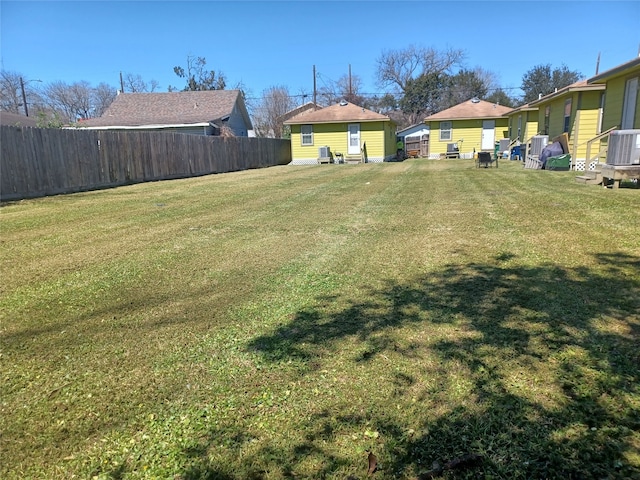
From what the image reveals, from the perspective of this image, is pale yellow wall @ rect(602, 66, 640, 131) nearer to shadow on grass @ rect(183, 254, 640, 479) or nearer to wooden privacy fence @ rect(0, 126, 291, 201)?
shadow on grass @ rect(183, 254, 640, 479)

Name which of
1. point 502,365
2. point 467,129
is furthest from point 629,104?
point 467,129

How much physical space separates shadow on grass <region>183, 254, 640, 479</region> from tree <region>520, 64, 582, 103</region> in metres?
57.3

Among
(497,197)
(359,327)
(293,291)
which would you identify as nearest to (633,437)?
(359,327)

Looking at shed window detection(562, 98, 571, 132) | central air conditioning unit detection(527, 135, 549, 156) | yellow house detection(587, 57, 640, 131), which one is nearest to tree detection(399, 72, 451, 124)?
central air conditioning unit detection(527, 135, 549, 156)

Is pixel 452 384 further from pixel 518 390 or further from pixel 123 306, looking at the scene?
pixel 123 306

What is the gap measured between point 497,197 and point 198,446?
8734 millimetres

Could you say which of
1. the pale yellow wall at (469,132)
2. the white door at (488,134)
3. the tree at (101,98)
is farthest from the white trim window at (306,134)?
the tree at (101,98)

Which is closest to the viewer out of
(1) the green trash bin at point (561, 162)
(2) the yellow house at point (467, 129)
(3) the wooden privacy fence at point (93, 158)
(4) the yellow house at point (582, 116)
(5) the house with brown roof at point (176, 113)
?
(3) the wooden privacy fence at point (93, 158)

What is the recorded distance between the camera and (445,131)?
29703 millimetres

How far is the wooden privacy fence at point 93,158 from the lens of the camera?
10758 mm

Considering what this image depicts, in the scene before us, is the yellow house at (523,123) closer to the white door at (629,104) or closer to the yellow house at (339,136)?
the yellow house at (339,136)

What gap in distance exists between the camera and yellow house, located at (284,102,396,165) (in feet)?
92.1

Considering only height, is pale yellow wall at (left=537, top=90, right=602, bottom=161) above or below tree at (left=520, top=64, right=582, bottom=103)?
below

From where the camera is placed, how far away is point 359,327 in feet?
10.7
